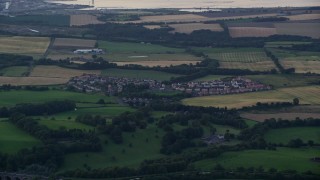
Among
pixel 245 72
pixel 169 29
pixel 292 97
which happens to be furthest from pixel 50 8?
pixel 292 97

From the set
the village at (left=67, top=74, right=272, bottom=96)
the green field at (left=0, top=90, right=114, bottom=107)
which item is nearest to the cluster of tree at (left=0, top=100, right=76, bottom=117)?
the green field at (left=0, top=90, right=114, bottom=107)

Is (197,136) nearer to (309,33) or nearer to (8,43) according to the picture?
(8,43)

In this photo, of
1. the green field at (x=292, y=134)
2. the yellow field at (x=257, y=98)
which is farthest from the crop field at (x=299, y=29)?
the green field at (x=292, y=134)

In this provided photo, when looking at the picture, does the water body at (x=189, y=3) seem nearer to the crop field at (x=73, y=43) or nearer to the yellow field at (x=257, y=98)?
the crop field at (x=73, y=43)

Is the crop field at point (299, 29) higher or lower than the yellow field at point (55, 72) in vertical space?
higher

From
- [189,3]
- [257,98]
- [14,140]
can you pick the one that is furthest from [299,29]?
[14,140]

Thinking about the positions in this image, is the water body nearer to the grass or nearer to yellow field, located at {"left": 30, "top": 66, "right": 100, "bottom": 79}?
yellow field, located at {"left": 30, "top": 66, "right": 100, "bottom": 79}
